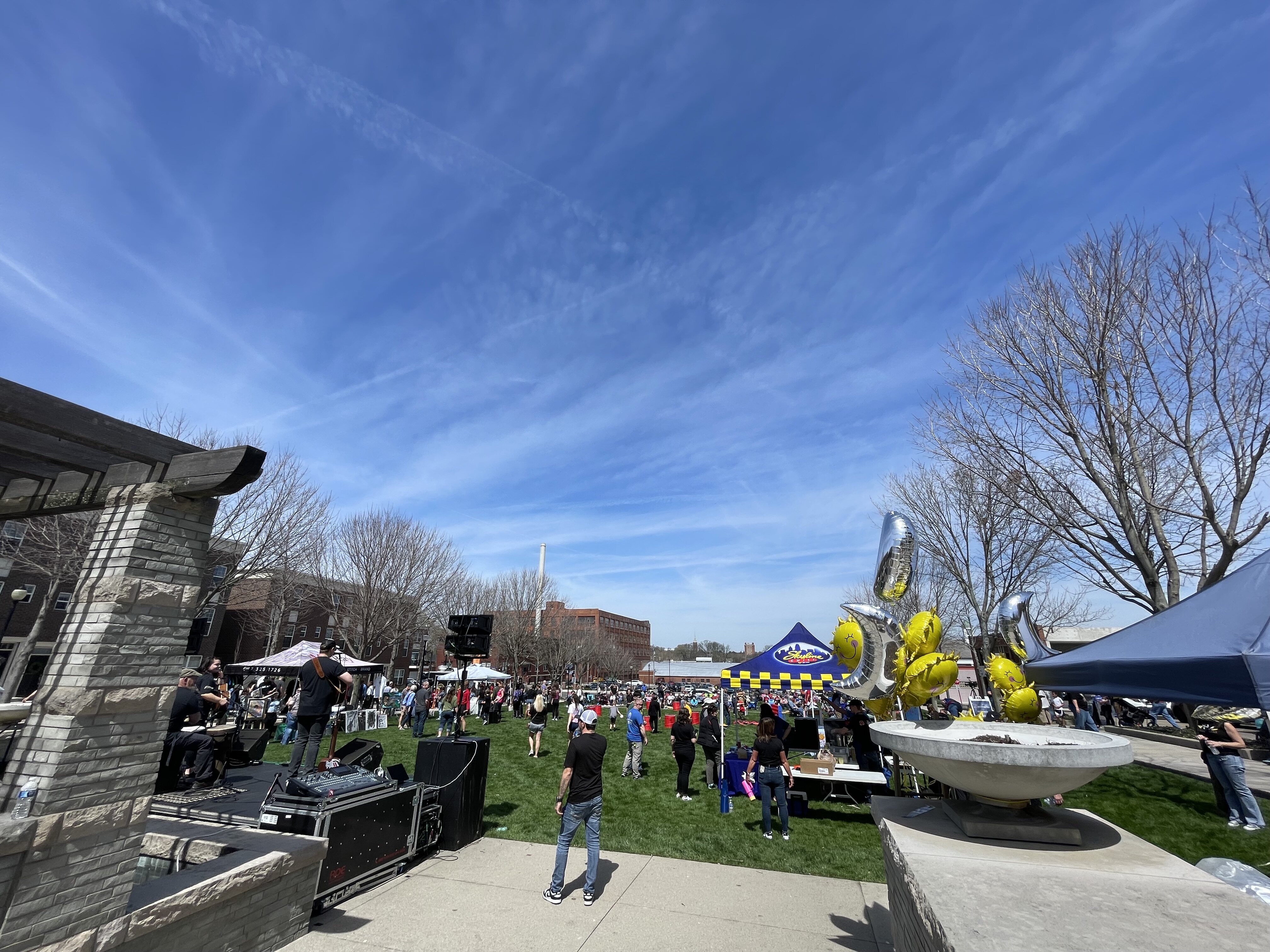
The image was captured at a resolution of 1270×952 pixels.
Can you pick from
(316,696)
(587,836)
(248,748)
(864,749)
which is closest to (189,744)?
(316,696)

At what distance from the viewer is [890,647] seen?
217 inches

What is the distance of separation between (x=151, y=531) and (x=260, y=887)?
2.85 m

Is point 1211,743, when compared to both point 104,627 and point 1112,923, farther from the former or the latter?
point 104,627

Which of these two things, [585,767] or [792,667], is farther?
[792,667]

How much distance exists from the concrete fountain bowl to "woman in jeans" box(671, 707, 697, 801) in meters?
7.19

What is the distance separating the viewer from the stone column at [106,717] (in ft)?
11.2

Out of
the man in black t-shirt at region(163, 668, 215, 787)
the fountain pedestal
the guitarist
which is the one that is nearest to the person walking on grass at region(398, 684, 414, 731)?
the man in black t-shirt at region(163, 668, 215, 787)

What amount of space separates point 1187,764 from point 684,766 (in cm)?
1265

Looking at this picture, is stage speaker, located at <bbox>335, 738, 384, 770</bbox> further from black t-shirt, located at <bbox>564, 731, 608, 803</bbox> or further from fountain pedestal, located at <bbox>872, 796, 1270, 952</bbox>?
fountain pedestal, located at <bbox>872, 796, 1270, 952</bbox>

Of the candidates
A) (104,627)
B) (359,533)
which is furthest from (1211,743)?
(359,533)

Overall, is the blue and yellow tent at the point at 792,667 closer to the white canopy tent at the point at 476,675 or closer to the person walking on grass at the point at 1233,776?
the person walking on grass at the point at 1233,776

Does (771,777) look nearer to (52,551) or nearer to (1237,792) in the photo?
(1237,792)

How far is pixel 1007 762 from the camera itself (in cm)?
303

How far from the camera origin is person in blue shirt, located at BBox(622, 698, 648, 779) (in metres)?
12.4
